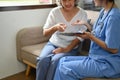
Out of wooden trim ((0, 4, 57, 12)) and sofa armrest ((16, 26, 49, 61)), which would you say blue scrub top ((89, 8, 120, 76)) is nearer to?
sofa armrest ((16, 26, 49, 61))

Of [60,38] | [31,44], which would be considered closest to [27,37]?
[31,44]

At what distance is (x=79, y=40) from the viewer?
1927 millimetres

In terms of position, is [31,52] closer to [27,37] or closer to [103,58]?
[27,37]

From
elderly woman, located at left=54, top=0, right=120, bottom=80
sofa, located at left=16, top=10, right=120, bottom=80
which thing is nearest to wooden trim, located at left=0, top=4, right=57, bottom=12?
sofa, located at left=16, top=10, right=120, bottom=80

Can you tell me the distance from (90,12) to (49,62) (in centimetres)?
85

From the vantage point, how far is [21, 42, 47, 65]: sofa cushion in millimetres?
2143

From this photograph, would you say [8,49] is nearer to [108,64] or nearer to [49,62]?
[49,62]

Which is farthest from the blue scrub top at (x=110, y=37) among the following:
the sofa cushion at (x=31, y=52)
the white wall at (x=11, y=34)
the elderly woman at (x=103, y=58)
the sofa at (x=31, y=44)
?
the white wall at (x=11, y=34)

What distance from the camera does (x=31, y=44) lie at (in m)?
2.42

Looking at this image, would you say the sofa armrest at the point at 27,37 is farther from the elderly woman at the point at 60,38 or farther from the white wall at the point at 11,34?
the elderly woman at the point at 60,38

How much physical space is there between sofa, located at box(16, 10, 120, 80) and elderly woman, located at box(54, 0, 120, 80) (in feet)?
1.82

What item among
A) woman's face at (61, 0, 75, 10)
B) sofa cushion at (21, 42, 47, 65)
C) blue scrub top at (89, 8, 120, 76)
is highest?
woman's face at (61, 0, 75, 10)

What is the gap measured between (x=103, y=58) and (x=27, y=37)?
3.74 ft

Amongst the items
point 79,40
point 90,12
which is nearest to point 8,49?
point 79,40
